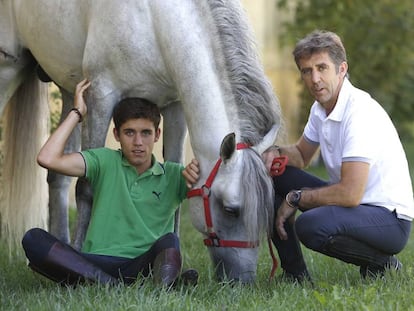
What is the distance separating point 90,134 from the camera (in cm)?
430

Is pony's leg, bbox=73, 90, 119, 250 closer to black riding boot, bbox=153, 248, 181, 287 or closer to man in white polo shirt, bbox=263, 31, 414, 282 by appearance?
black riding boot, bbox=153, 248, 181, 287

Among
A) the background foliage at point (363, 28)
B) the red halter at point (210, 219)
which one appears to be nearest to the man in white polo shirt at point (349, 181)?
the red halter at point (210, 219)

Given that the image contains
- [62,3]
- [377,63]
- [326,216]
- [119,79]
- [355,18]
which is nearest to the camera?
[326,216]

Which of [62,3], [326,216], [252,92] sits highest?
[62,3]

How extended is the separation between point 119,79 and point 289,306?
1.44 meters

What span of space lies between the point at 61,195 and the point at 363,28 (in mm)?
6300

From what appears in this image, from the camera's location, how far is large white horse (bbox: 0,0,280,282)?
385 centimetres

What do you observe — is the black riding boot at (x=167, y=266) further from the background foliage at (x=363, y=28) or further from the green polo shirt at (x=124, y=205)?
the background foliage at (x=363, y=28)

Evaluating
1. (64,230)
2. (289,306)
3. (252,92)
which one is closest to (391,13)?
(64,230)

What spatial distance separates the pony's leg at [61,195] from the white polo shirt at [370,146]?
5.77ft

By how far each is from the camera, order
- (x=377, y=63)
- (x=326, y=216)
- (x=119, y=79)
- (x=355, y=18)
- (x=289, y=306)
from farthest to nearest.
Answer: (x=377, y=63), (x=355, y=18), (x=119, y=79), (x=326, y=216), (x=289, y=306)

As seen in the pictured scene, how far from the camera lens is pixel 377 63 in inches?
444

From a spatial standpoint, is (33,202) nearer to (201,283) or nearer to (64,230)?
(64,230)

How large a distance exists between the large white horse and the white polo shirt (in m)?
0.29
